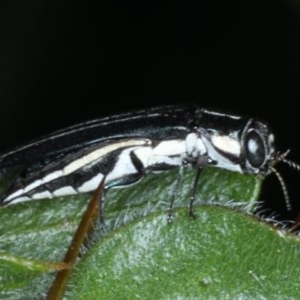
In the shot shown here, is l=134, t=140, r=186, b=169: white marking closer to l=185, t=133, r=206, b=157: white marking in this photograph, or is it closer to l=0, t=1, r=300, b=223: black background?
l=185, t=133, r=206, b=157: white marking

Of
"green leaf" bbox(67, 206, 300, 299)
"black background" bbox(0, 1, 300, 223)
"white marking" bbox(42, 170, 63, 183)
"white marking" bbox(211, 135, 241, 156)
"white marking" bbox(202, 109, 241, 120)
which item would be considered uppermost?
"black background" bbox(0, 1, 300, 223)

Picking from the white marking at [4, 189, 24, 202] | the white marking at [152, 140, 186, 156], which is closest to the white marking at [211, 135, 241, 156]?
the white marking at [152, 140, 186, 156]

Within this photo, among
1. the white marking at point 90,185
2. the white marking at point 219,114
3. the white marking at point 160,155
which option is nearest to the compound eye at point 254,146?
the white marking at point 219,114

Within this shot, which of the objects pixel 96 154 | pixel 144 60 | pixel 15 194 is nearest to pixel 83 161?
pixel 96 154

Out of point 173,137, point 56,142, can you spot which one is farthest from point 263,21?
Answer: point 56,142

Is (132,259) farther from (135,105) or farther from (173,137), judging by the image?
(135,105)

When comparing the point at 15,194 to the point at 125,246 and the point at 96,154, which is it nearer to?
the point at 96,154
